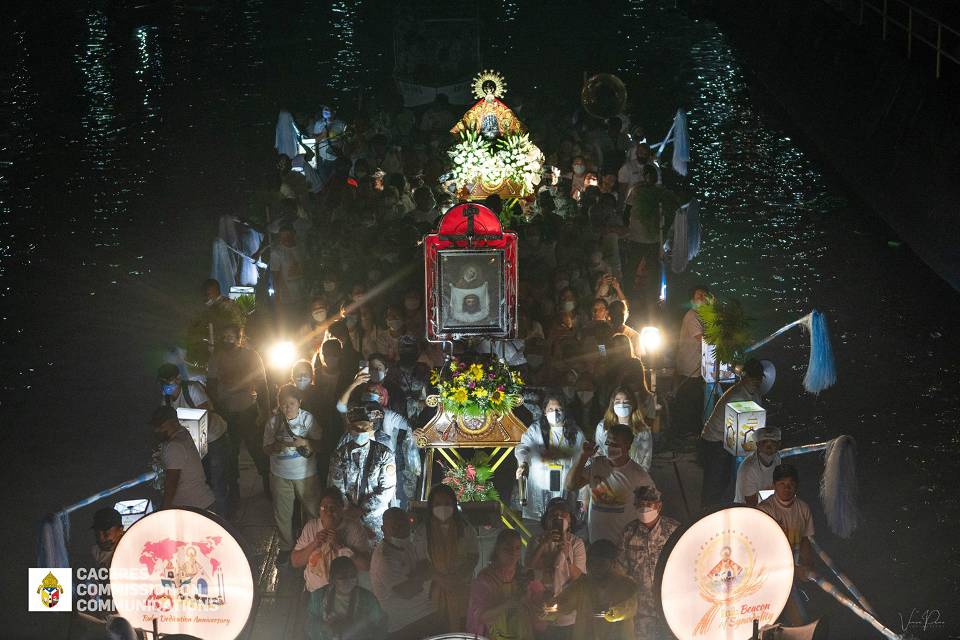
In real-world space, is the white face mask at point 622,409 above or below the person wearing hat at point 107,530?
above

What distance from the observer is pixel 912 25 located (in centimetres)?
2520

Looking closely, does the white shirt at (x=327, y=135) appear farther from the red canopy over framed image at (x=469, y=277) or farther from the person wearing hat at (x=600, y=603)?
the person wearing hat at (x=600, y=603)

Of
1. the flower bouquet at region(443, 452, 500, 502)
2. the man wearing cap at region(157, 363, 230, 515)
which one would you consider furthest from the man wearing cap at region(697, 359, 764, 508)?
the man wearing cap at region(157, 363, 230, 515)

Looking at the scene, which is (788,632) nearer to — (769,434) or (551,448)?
(769,434)

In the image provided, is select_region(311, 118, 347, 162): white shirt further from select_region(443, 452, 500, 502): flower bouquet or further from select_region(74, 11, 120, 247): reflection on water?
select_region(443, 452, 500, 502): flower bouquet

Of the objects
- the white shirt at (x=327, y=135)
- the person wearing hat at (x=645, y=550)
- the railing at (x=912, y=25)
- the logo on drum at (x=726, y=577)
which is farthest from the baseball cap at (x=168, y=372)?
the railing at (x=912, y=25)

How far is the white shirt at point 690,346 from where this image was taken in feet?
52.3

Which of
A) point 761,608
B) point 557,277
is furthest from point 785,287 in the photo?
point 761,608

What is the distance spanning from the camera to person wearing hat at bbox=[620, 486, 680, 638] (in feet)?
35.2

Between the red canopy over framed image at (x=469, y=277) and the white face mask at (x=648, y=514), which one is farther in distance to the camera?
the red canopy over framed image at (x=469, y=277)

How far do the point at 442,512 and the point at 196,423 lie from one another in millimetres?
Result: 3188

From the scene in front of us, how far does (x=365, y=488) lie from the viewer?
12.3 meters

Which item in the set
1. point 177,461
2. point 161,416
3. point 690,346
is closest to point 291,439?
point 177,461

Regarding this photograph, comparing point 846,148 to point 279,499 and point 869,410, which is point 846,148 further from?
point 279,499
